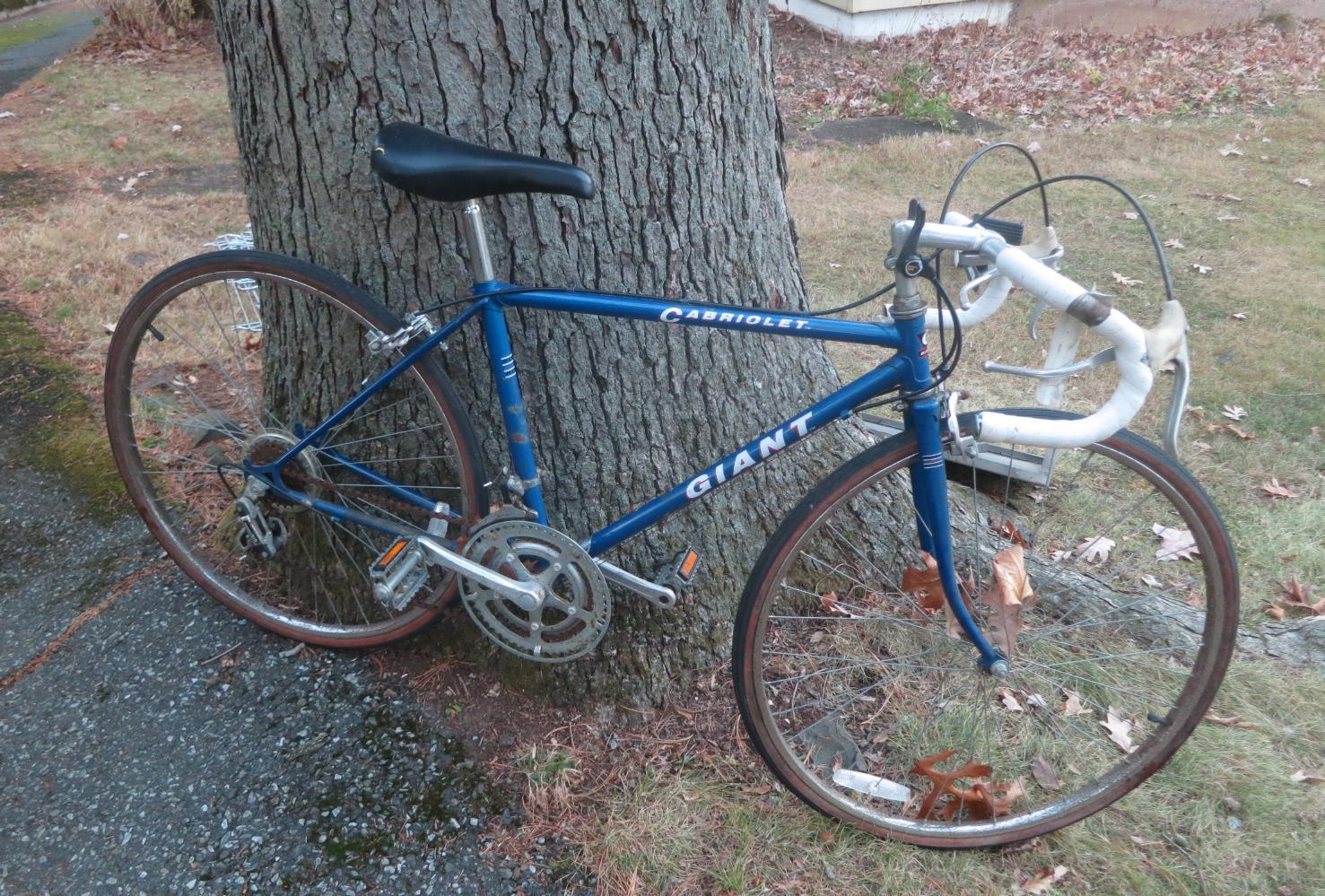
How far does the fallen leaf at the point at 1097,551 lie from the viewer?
2834mm

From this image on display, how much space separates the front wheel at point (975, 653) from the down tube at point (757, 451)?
116mm

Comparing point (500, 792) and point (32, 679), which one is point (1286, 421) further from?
point (32, 679)

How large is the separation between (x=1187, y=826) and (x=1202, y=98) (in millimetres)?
8088

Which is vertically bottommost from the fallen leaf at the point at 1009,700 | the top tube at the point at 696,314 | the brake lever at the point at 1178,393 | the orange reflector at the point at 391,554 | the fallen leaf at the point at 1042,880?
the fallen leaf at the point at 1042,880

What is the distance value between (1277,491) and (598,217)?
2852 mm

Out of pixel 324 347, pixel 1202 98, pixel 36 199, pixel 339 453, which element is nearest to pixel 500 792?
pixel 339 453

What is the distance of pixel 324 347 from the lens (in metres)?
2.33

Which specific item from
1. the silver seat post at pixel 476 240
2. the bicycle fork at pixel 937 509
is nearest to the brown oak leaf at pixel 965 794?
the bicycle fork at pixel 937 509

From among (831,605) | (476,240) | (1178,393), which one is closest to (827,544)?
(831,605)

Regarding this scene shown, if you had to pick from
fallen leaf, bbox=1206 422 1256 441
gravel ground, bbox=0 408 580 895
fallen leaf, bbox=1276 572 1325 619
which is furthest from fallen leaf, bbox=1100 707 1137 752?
fallen leaf, bbox=1206 422 1256 441

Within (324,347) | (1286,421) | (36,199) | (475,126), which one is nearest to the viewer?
(475,126)

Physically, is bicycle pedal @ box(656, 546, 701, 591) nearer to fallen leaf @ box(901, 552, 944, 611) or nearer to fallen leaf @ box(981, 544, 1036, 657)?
fallen leaf @ box(901, 552, 944, 611)

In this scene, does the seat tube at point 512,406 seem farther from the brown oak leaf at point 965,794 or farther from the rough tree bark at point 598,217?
the brown oak leaf at point 965,794

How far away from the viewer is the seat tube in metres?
1.94
